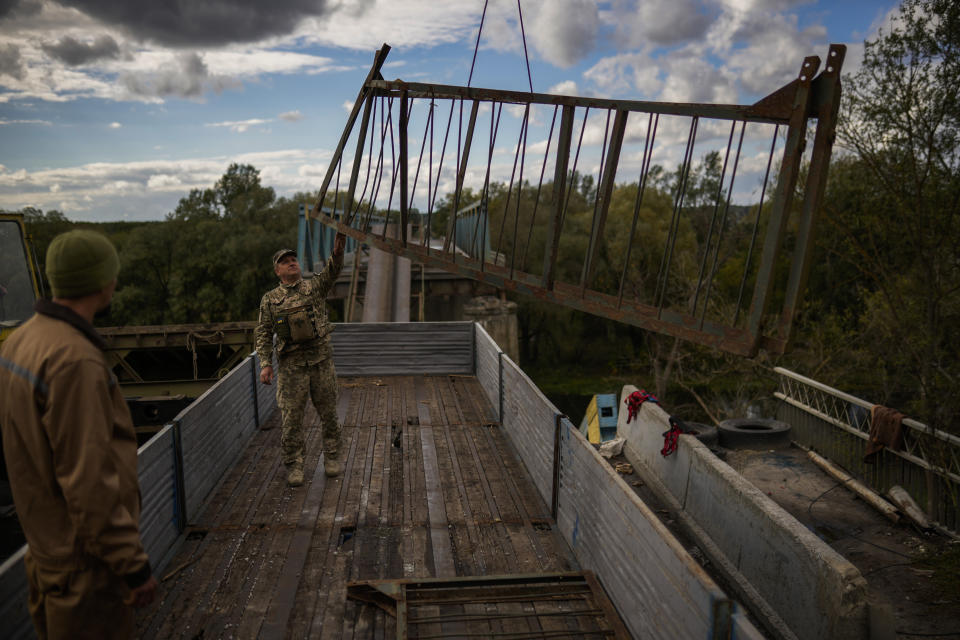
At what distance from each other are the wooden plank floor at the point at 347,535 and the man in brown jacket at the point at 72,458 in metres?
1.45

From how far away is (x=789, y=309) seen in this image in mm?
3090

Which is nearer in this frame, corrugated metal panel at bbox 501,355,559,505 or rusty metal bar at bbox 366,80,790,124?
rusty metal bar at bbox 366,80,790,124

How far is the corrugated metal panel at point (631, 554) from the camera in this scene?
2.80 m

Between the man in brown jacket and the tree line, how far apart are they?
1854 mm

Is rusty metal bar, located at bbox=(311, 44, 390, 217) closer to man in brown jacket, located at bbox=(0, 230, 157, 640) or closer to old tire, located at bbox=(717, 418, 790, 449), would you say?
man in brown jacket, located at bbox=(0, 230, 157, 640)

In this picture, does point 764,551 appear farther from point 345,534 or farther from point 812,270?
point 812,270

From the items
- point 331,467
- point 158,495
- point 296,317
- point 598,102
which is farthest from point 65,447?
point 331,467

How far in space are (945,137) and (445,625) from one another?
1269 cm

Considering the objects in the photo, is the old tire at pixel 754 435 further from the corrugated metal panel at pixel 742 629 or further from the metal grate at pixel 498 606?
the corrugated metal panel at pixel 742 629

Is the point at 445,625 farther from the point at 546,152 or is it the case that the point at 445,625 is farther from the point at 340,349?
the point at 340,349

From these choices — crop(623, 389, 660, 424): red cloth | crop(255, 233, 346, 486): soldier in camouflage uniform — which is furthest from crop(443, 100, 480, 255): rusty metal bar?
crop(623, 389, 660, 424): red cloth

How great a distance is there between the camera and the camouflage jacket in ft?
17.9

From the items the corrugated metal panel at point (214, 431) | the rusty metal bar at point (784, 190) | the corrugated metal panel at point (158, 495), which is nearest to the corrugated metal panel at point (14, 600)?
the corrugated metal panel at point (158, 495)

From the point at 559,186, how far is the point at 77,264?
246cm
